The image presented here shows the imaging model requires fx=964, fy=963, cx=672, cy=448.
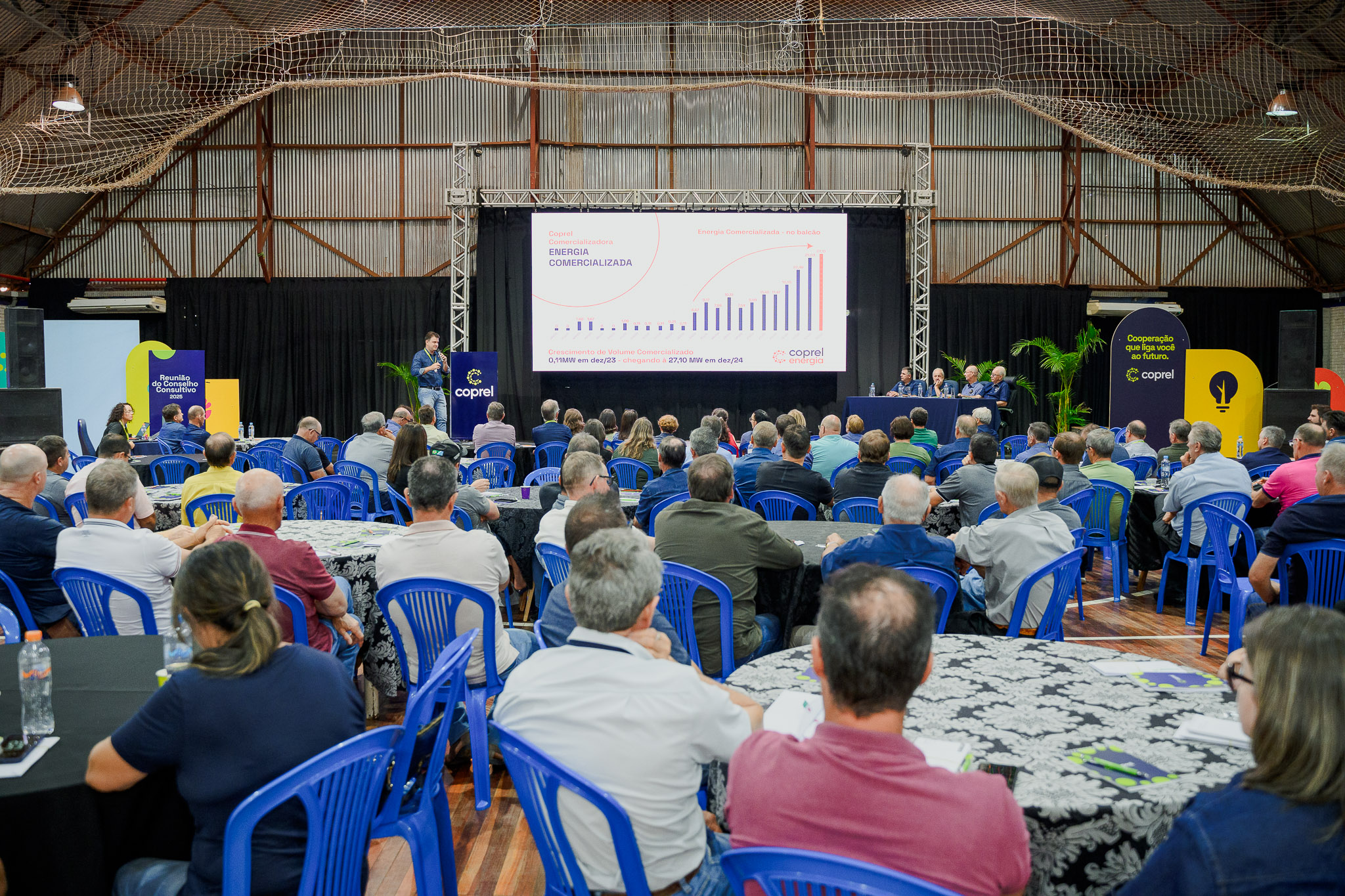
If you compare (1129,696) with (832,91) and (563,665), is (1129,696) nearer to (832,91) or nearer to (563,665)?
(563,665)

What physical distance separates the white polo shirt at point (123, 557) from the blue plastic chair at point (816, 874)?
2.66m

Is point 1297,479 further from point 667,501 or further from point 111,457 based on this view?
point 111,457

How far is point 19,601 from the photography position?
351 centimetres

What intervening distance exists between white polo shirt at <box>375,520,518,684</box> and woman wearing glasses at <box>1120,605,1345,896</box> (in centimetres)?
231

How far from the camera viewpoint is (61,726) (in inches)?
80.4

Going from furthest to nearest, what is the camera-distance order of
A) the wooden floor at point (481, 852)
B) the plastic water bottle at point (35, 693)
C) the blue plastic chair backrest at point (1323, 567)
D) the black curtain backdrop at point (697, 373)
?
the black curtain backdrop at point (697, 373)
the blue plastic chair backrest at point (1323, 567)
the wooden floor at point (481, 852)
the plastic water bottle at point (35, 693)

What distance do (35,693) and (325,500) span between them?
421 cm

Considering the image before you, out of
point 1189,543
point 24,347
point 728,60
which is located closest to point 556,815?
point 1189,543

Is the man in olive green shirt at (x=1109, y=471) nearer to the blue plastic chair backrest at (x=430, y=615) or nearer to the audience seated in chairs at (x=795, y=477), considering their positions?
the audience seated in chairs at (x=795, y=477)

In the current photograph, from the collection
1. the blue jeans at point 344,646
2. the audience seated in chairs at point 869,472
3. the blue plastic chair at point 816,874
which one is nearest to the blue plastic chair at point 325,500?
the blue jeans at point 344,646

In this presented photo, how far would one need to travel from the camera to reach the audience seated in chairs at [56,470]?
198 inches

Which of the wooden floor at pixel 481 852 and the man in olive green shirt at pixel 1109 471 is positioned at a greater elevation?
the man in olive green shirt at pixel 1109 471

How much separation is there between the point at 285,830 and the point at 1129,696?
5.98 ft

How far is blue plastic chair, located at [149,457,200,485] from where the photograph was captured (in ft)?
25.7
